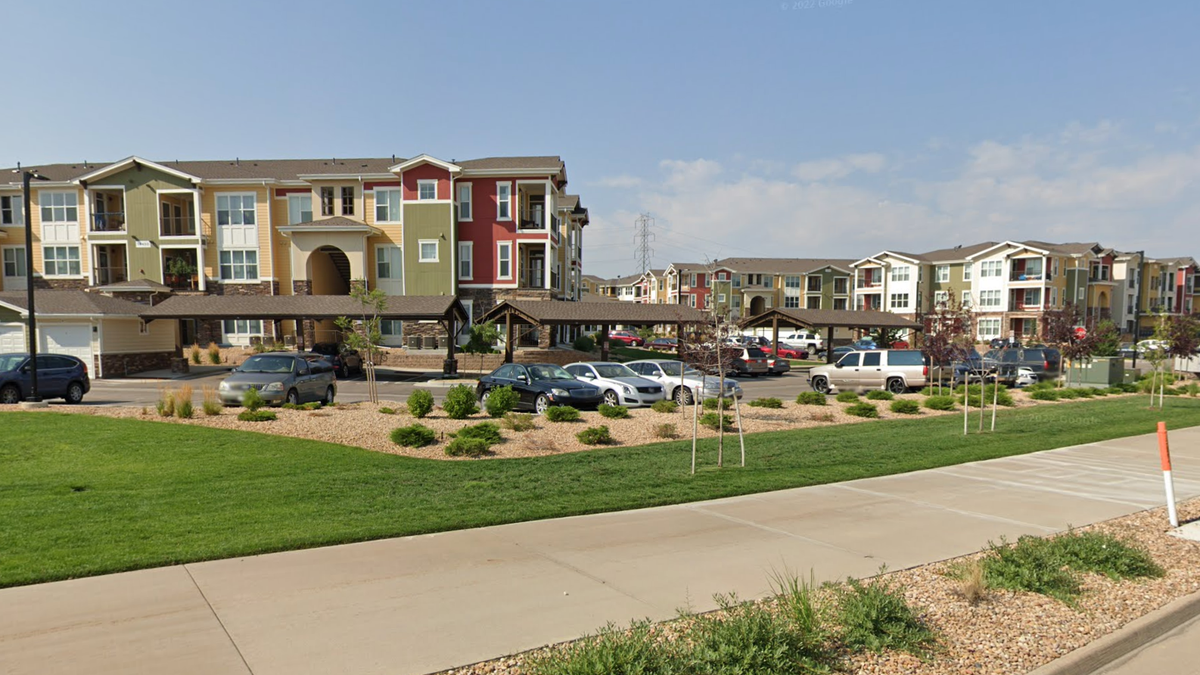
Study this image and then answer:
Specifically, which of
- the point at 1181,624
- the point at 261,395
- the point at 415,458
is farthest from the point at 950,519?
the point at 261,395

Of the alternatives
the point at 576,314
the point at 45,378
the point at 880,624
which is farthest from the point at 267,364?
the point at 576,314

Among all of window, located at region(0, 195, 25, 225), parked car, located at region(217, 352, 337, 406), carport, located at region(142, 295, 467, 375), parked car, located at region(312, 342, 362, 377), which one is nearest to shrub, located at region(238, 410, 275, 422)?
parked car, located at region(217, 352, 337, 406)

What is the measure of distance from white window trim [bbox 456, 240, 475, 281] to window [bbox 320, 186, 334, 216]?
29.8 feet

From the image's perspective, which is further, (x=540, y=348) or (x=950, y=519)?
(x=540, y=348)

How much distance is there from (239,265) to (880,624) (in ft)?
157

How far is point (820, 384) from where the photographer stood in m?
26.8

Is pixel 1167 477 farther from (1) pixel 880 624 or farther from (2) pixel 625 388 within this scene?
(2) pixel 625 388

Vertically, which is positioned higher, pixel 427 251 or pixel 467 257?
pixel 427 251

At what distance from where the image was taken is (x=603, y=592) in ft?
17.6

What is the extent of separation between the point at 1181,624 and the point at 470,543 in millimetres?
6010

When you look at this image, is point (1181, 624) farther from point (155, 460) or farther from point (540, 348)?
point (540, 348)

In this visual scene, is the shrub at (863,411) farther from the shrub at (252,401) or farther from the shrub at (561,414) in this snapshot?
the shrub at (252,401)

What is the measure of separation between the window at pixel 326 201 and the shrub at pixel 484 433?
36.5 metres

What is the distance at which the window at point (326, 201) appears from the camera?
44.2m
